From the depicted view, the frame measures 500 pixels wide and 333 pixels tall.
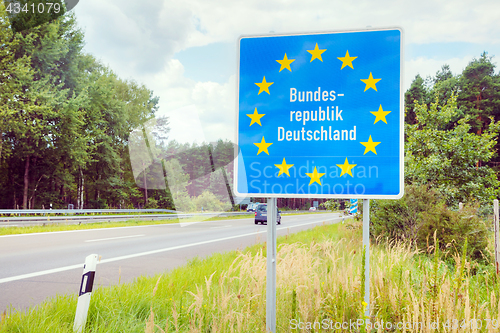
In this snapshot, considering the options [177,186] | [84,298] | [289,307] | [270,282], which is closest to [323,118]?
[270,282]

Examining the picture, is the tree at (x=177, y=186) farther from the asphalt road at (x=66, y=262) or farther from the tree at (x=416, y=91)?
the tree at (x=416, y=91)

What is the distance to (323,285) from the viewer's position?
3.49 m

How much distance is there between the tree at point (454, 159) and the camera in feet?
36.1

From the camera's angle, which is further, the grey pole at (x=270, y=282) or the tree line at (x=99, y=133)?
the tree line at (x=99, y=133)

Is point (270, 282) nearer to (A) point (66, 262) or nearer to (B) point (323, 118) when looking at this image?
(B) point (323, 118)

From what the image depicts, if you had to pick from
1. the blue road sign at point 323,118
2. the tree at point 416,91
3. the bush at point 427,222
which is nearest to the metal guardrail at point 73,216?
the bush at point 427,222

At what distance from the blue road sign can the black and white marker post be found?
1580 mm

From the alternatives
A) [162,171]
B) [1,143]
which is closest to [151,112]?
[162,171]

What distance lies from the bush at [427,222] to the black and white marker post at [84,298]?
5.64 metres

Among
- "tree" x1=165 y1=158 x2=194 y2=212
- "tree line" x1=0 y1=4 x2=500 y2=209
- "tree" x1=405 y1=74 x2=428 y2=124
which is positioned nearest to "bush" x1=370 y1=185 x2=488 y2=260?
"tree line" x1=0 y1=4 x2=500 y2=209

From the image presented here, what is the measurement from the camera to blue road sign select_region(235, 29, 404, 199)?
227 centimetres

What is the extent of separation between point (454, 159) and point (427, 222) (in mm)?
5881

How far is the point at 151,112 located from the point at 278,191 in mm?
41618

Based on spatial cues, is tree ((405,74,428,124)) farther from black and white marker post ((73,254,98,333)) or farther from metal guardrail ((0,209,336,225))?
black and white marker post ((73,254,98,333))
